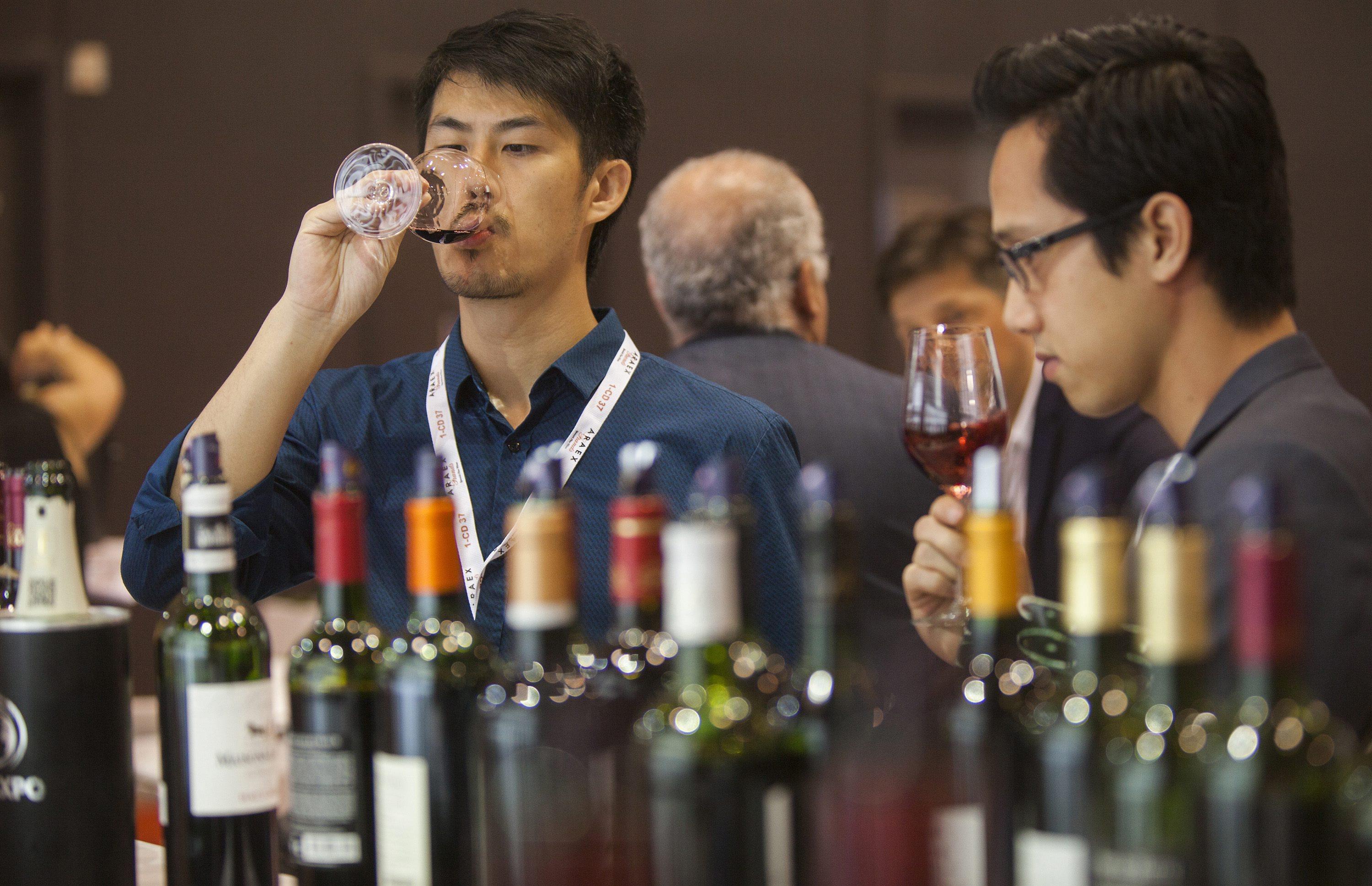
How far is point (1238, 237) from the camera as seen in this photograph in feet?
5.29

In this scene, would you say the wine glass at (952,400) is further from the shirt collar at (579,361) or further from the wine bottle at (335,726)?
the wine bottle at (335,726)

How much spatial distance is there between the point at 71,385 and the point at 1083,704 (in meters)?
4.43

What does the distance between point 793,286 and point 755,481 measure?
1148mm

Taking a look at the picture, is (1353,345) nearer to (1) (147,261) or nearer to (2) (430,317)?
(2) (430,317)

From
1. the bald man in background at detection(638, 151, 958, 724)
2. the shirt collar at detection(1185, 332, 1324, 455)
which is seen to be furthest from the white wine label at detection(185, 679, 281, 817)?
the bald man in background at detection(638, 151, 958, 724)

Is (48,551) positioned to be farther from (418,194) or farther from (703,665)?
(418,194)

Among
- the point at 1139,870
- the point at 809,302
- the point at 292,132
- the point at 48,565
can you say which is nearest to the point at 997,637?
the point at 1139,870

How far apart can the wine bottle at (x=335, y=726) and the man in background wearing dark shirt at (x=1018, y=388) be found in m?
1.91

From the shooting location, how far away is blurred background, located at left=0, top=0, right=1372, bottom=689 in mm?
5105

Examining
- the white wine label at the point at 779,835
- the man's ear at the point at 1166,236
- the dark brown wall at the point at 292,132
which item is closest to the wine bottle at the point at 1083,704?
the white wine label at the point at 779,835

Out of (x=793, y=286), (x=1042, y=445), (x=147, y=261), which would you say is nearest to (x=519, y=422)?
(x=793, y=286)

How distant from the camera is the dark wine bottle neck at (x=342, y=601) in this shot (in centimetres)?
98

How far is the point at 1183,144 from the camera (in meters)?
1.59

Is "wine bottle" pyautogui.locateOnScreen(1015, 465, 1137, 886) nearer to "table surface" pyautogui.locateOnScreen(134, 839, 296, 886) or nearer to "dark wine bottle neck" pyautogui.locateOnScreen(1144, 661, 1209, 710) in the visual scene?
"dark wine bottle neck" pyautogui.locateOnScreen(1144, 661, 1209, 710)
